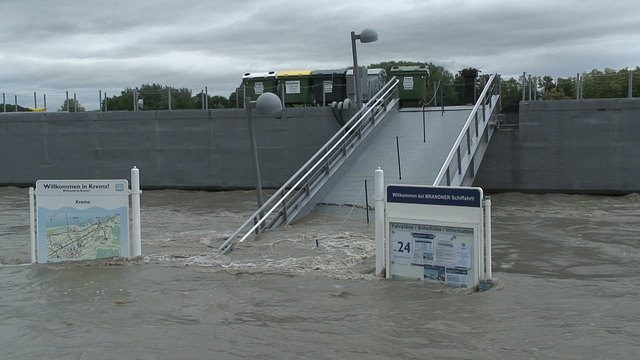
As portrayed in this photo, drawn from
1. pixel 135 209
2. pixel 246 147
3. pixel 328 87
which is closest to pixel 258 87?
pixel 246 147

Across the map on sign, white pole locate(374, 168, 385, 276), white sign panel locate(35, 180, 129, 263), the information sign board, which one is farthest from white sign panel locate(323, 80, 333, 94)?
white pole locate(374, 168, 385, 276)

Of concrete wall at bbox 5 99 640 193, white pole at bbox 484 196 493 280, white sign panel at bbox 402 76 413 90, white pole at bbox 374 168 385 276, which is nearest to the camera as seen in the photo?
white pole at bbox 484 196 493 280

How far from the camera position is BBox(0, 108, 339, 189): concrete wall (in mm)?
24609

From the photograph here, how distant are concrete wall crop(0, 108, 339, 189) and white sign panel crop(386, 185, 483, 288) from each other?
1480cm

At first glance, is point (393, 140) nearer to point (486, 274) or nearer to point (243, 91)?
point (243, 91)

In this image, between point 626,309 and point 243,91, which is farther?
point 243,91

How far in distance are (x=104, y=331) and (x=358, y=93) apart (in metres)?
14.0

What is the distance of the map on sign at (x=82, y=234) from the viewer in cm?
1059

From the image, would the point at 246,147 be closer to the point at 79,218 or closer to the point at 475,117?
the point at 475,117

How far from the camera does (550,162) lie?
2206 centimetres

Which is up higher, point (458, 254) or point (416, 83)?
point (416, 83)

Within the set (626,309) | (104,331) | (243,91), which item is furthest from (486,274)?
(243,91)

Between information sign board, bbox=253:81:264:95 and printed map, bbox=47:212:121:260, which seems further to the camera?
information sign board, bbox=253:81:264:95

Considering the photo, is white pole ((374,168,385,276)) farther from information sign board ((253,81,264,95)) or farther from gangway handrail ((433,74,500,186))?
information sign board ((253,81,264,95))
